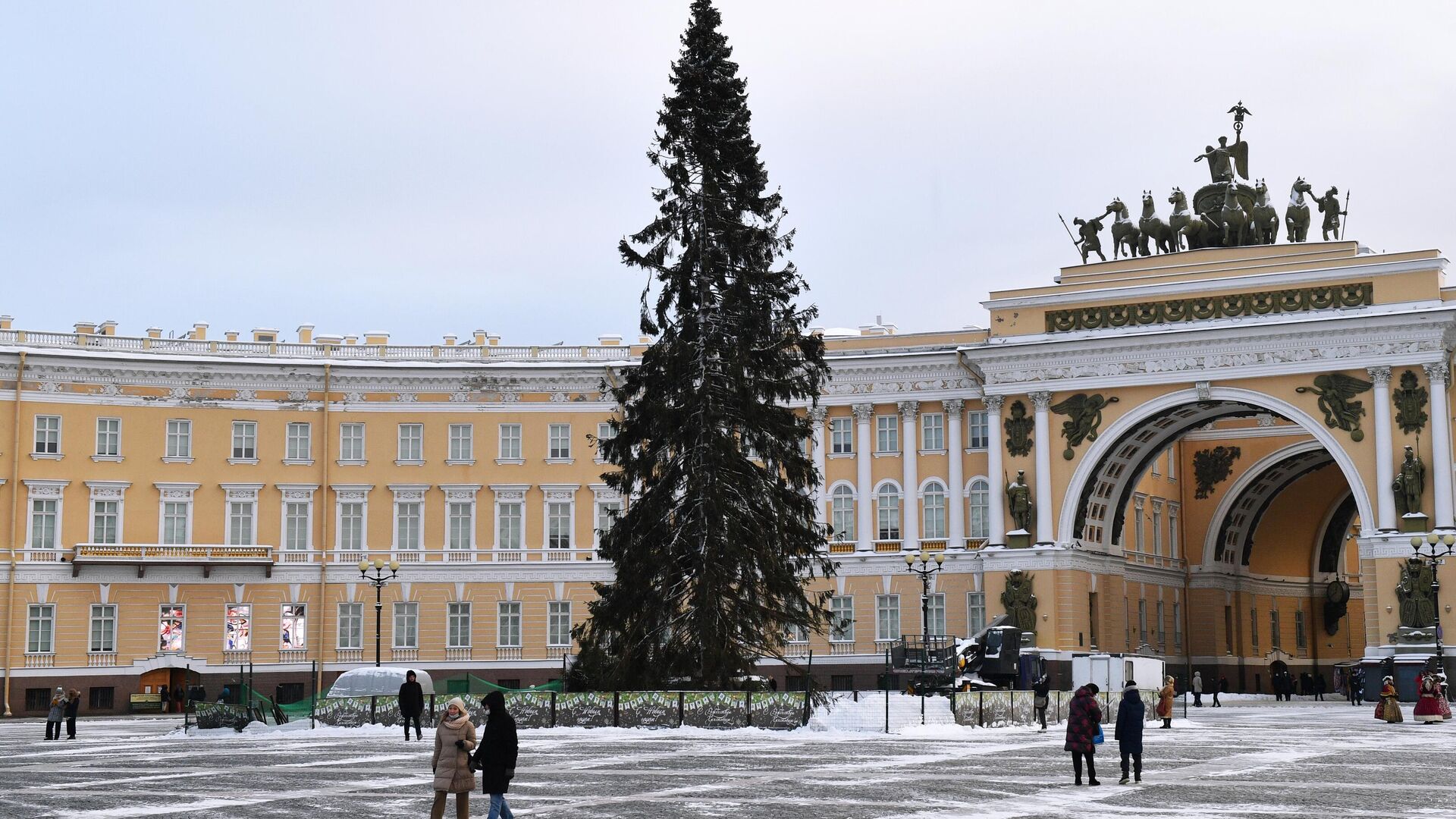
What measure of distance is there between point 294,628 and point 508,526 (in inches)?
337

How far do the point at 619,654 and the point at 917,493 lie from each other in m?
27.3

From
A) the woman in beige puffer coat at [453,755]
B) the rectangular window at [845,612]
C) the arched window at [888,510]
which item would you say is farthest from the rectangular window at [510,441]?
the woman in beige puffer coat at [453,755]

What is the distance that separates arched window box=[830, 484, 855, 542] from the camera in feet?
237

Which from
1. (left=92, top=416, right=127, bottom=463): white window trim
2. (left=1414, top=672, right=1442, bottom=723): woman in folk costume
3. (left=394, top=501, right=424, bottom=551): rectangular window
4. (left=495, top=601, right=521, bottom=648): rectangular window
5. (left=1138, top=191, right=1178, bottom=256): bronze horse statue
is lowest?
(left=1414, top=672, right=1442, bottom=723): woman in folk costume

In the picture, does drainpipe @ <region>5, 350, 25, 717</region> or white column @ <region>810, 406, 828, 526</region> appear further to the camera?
white column @ <region>810, 406, 828, 526</region>

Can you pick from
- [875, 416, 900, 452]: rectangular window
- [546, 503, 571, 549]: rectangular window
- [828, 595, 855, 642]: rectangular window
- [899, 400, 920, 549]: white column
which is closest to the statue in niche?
[899, 400, 920, 549]: white column

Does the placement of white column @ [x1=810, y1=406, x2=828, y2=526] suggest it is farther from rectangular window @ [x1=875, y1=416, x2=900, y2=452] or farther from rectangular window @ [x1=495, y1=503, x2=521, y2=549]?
rectangular window @ [x1=495, y1=503, x2=521, y2=549]

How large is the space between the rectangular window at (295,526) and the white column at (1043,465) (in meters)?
26.5

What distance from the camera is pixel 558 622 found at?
71.0m

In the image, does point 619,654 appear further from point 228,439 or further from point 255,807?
point 228,439

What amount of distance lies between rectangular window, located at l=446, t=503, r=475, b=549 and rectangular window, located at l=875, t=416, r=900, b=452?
15391 millimetres

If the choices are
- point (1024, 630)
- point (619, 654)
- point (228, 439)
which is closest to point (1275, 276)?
point (1024, 630)

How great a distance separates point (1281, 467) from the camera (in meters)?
79.1

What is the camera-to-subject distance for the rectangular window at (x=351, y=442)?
70188 millimetres
